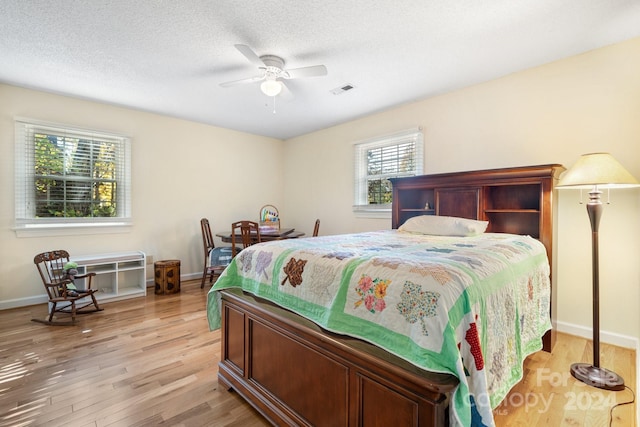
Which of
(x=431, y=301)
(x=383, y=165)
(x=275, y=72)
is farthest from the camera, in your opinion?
(x=383, y=165)

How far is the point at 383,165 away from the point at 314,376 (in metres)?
3.41

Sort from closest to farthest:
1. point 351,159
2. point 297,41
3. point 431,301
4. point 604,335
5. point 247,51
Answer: point 431,301 < point 247,51 < point 297,41 < point 604,335 < point 351,159

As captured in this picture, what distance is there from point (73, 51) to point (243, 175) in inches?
118

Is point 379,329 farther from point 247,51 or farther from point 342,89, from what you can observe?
point 342,89

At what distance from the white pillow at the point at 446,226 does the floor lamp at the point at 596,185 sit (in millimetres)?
685

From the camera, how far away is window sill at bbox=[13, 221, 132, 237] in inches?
136

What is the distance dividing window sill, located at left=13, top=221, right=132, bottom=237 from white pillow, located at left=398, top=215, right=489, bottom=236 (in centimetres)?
382

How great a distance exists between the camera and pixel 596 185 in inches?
78.7

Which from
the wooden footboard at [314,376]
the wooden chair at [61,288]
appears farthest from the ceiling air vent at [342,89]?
the wooden chair at [61,288]

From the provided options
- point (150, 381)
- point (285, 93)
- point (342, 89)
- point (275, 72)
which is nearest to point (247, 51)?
point (275, 72)

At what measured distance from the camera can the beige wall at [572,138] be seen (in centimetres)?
244

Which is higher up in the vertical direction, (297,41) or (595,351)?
(297,41)

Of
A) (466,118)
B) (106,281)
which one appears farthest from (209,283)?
(466,118)

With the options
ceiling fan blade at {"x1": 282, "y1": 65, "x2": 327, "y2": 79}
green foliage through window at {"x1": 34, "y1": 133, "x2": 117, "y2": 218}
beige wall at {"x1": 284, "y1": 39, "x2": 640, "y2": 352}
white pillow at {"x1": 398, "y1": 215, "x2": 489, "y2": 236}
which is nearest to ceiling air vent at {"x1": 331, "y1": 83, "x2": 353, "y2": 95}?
ceiling fan blade at {"x1": 282, "y1": 65, "x2": 327, "y2": 79}
